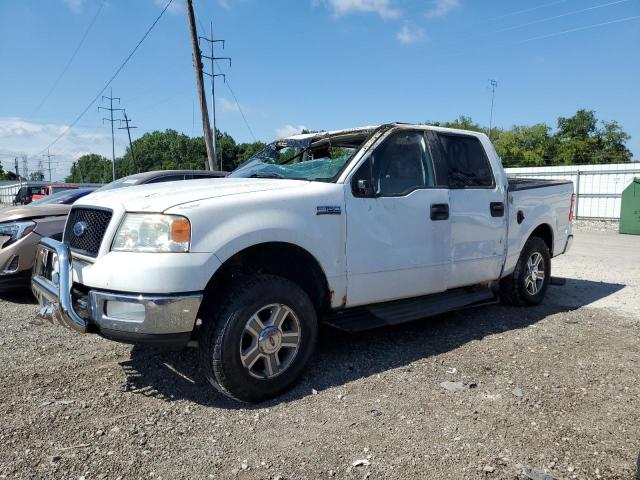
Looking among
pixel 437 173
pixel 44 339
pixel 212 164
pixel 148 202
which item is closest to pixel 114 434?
pixel 148 202

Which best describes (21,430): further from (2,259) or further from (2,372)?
(2,259)

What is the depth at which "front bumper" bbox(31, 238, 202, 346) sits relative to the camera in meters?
2.98

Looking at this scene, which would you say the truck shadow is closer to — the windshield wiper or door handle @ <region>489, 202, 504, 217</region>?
door handle @ <region>489, 202, 504, 217</region>

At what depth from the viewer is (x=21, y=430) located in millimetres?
2990

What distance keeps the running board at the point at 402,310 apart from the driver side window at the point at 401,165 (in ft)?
3.11

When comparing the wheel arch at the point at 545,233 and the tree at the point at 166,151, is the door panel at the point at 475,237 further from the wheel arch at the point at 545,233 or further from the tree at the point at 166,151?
the tree at the point at 166,151

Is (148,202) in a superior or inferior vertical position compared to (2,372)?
superior

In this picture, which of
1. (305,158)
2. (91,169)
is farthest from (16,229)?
(91,169)

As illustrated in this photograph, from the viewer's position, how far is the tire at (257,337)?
10.4 feet

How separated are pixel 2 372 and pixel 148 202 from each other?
78.5 inches

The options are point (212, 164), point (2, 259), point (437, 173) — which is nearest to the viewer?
point (437, 173)

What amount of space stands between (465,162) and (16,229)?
5.05 meters

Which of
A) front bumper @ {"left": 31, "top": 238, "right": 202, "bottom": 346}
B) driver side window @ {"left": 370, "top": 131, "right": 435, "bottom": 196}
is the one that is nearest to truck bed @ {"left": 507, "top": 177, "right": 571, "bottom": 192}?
driver side window @ {"left": 370, "top": 131, "right": 435, "bottom": 196}

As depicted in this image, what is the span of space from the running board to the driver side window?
949 millimetres
